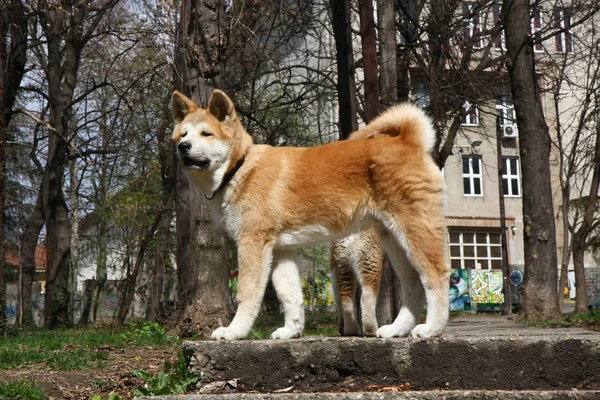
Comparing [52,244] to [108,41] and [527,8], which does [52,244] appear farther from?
[527,8]

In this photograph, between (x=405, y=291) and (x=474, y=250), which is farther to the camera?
(x=474, y=250)

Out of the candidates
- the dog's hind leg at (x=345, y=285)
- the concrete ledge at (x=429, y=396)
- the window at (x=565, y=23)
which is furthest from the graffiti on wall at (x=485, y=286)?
the concrete ledge at (x=429, y=396)

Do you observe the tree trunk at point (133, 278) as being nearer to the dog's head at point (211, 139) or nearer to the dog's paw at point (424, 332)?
the dog's head at point (211, 139)

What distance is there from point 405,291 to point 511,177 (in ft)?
130

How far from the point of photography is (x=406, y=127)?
18.4 feet

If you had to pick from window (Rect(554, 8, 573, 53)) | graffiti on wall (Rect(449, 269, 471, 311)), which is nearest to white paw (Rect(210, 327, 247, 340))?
window (Rect(554, 8, 573, 53))


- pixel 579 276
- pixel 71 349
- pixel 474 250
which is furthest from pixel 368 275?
pixel 474 250

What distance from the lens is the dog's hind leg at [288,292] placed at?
5.36 m

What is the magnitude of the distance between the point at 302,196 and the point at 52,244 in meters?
18.5

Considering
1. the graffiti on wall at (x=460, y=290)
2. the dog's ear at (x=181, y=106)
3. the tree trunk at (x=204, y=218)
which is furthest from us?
the graffiti on wall at (x=460, y=290)

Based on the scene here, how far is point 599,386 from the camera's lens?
4.65 metres

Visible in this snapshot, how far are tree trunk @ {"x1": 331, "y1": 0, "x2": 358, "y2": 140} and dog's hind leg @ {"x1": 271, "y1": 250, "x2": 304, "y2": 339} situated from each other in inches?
170

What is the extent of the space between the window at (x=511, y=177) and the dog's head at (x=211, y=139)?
129 feet

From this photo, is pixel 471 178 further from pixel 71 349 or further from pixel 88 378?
pixel 88 378
